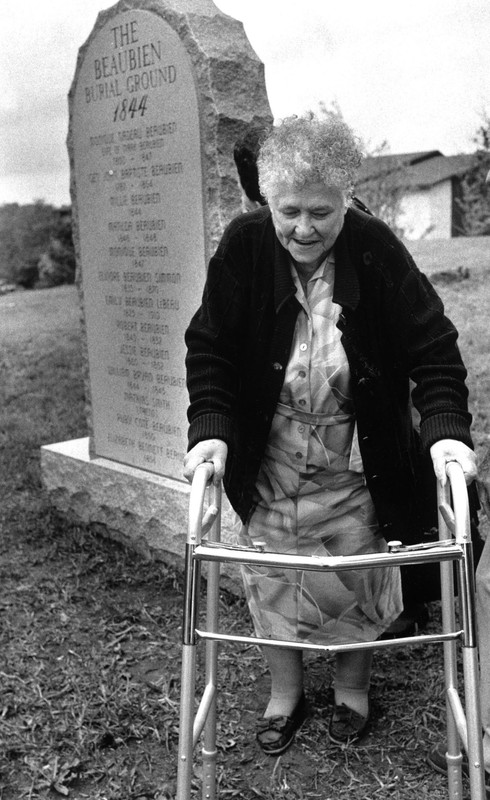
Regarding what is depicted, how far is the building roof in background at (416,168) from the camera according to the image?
4.37 meters

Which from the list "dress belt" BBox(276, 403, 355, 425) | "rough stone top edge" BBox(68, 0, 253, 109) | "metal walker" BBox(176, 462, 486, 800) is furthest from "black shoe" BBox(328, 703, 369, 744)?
"rough stone top edge" BBox(68, 0, 253, 109)

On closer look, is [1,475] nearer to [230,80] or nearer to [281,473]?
[230,80]

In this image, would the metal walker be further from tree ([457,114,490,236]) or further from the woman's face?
tree ([457,114,490,236])

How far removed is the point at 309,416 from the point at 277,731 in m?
1.03

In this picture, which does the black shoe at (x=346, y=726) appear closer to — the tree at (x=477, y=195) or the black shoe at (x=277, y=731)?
the black shoe at (x=277, y=731)

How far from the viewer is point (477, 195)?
4309 mm

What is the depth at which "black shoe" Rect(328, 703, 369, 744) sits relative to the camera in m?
2.72

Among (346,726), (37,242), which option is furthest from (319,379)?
(37,242)

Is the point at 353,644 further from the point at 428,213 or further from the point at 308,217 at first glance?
the point at 428,213

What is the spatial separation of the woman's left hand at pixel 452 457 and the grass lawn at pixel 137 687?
3.57ft

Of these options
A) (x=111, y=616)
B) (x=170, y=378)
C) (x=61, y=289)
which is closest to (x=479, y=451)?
(x=170, y=378)

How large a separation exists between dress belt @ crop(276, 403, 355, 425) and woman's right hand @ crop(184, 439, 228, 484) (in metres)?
0.22

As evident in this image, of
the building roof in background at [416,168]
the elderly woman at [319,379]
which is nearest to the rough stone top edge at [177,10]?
the building roof in background at [416,168]

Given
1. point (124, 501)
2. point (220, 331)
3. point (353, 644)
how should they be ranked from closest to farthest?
point (353, 644)
point (220, 331)
point (124, 501)
